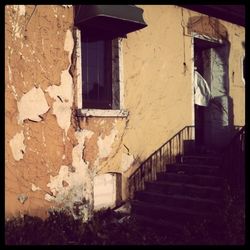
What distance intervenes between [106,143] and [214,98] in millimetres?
4551

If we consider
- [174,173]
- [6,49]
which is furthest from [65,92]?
[174,173]

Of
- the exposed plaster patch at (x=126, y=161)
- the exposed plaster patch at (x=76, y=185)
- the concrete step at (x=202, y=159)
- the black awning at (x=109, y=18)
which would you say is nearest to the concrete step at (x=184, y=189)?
the exposed plaster patch at (x=126, y=161)

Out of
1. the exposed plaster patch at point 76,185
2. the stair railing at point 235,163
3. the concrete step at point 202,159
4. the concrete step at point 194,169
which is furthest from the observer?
the concrete step at point 202,159

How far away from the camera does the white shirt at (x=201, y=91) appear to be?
10000 millimetres

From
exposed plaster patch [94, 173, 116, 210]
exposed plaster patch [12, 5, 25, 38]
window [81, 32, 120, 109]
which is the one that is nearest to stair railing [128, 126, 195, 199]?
exposed plaster patch [94, 173, 116, 210]

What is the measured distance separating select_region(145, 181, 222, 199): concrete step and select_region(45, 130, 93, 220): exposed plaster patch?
1616 mm

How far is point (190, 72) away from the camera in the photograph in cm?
951

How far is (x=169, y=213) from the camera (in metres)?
7.12

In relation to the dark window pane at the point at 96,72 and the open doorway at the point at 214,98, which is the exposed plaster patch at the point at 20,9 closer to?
the dark window pane at the point at 96,72

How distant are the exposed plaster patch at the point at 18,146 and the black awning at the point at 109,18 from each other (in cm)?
260
